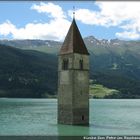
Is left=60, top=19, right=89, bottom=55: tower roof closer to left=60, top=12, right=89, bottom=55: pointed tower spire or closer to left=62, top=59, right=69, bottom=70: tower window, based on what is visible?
left=60, top=12, right=89, bottom=55: pointed tower spire

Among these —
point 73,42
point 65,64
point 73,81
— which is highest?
point 73,42

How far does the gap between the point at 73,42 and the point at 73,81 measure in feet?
22.7

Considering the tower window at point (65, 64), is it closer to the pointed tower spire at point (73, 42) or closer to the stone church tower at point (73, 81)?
the stone church tower at point (73, 81)

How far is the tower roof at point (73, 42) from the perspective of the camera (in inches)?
2712

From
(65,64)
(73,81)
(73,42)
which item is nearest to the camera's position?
(73,81)

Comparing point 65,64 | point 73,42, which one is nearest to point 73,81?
point 65,64

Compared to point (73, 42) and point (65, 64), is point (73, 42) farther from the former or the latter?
point (65, 64)

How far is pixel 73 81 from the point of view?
6700 cm

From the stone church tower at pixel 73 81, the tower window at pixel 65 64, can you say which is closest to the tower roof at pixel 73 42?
the stone church tower at pixel 73 81

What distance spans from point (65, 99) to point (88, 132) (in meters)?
10.9

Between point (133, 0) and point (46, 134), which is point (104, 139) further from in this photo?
Result: point (133, 0)

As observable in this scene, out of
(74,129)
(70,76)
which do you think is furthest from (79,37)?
(74,129)

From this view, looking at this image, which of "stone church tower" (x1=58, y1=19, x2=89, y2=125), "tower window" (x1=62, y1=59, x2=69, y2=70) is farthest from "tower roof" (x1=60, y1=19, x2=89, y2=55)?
"tower window" (x1=62, y1=59, x2=69, y2=70)

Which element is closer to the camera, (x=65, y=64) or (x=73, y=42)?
(x=73, y=42)
